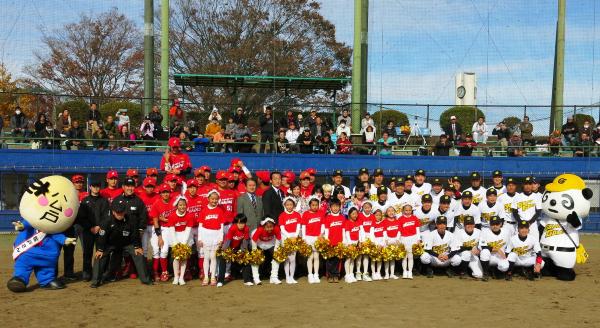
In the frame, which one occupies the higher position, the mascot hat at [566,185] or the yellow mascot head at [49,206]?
the mascot hat at [566,185]

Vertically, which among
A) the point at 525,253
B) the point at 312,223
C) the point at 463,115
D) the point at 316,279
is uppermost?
the point at 463,115

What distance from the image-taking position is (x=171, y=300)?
8219 mm

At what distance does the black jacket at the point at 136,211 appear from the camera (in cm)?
935

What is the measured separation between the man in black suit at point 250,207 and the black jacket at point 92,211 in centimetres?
210

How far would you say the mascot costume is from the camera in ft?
28.8

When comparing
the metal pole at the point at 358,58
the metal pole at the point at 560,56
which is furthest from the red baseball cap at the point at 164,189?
the metal pole at the point at 560,56

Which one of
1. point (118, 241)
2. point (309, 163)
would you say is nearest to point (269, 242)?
point (118, 241)

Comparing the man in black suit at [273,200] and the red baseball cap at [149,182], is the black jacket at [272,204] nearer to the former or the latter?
the man in black suit at [273,200]

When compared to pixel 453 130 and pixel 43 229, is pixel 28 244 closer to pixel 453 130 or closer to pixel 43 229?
pixel 43 229

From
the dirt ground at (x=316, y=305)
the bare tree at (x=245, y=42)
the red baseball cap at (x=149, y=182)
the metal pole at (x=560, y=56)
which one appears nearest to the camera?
the dirt ground at (x=316, y=305)

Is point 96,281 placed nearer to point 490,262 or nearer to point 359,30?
point 490,262

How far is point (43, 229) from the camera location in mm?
8844

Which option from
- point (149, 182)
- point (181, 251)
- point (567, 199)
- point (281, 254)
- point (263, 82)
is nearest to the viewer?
point (181, 251)

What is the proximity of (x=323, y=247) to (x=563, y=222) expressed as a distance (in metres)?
4.19
